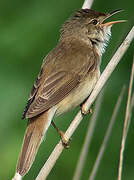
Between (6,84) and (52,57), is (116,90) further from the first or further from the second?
(6,84)

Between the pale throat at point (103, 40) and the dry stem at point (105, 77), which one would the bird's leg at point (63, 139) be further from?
the pale throat at point (103, 40)

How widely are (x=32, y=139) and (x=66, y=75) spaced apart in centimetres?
65

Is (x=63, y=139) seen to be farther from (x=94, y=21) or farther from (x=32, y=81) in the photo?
(x=94, y=21)

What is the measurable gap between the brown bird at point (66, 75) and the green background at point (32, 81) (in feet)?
0.59

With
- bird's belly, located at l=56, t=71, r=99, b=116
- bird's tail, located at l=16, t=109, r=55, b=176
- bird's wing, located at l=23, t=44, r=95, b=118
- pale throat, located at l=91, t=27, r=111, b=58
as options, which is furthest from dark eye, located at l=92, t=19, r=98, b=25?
bird's tail, located at l=16, t=109, r=55, b=176

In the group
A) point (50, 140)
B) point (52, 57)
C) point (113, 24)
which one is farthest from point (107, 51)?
point (50, 140)

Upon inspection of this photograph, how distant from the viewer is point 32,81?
5684 millimetres

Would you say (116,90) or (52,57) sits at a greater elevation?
(52,57)

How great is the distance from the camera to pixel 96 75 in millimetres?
5363

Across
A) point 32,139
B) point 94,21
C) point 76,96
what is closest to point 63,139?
point 32,139

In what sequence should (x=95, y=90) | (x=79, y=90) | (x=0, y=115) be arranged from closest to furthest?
1. (x=95, y=90)
2. (x=79, y=90)
3. (x=0, y=115)

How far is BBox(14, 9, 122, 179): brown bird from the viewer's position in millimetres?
4988

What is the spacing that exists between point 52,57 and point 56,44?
426 mm

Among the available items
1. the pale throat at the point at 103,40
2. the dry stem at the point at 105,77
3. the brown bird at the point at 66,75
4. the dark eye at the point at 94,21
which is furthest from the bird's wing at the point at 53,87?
the dark eye at the point at 94,21
